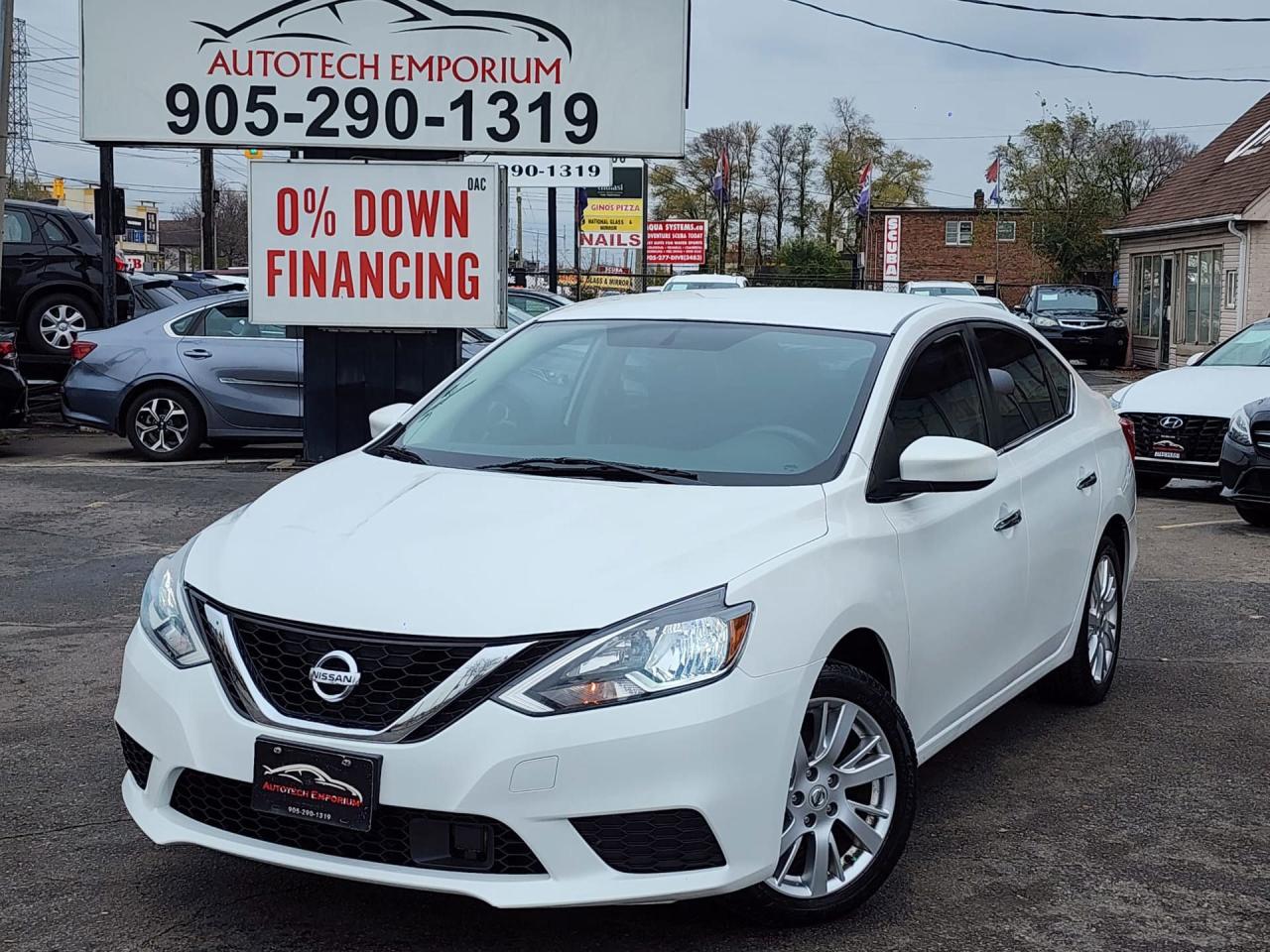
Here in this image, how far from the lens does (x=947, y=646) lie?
446cm

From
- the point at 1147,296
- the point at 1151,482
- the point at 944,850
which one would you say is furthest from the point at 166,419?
the point at 1147,296

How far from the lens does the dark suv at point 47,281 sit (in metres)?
18.0

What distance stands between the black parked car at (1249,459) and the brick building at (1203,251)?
18573 millimetres

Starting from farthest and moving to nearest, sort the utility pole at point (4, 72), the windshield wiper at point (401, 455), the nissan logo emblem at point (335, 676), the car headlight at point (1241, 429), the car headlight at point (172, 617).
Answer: the utility pole at point (4, 72), the car headlight at point (1241, 429), the windshield wiper at point (401, 455), the car headlight at point (172, 617), the nissan logo emblem at point (335, 676)

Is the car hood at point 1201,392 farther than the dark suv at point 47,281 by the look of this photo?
No

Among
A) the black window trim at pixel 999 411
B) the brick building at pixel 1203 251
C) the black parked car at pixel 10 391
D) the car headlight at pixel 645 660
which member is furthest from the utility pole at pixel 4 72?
the brick building at pixel 1203 251

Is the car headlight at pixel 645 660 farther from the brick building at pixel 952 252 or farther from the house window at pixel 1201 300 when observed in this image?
the brick building at pixel 952 252

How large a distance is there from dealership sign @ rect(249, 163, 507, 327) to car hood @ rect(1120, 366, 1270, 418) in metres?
5.32

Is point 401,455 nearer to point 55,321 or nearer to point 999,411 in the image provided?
point 999,411

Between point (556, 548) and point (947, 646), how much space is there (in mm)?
1357

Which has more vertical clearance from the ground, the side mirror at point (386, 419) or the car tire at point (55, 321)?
the car tire at point (55, 321)

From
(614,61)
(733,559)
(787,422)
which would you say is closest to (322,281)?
(614,61)

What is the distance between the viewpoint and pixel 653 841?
3.40 m

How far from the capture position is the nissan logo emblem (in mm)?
3412
